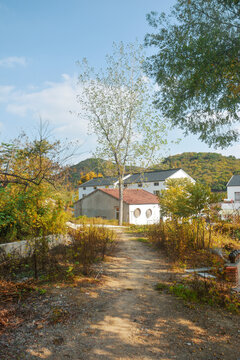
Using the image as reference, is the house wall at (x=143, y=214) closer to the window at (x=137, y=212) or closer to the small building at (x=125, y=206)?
the small building at (x=125, y=206)

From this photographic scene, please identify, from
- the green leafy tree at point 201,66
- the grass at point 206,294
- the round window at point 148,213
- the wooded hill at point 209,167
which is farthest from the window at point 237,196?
the grass at point 206,294

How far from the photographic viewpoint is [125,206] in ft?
96.1

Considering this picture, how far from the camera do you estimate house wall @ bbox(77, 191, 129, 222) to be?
29844 mm

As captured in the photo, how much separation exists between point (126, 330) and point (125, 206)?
25.6 metres

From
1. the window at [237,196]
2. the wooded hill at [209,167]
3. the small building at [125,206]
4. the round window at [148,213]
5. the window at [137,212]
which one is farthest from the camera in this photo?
the wooded hill at [209,167]

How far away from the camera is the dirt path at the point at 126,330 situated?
314cm

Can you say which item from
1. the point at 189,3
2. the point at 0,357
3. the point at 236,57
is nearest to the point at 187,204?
the point at 236,57

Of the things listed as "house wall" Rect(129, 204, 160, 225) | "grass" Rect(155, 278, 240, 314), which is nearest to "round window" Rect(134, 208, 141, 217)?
"house wall" Rect(129, 204, 160, 225)

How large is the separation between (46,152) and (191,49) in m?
4.81

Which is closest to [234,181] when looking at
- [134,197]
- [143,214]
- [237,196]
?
[237,196]

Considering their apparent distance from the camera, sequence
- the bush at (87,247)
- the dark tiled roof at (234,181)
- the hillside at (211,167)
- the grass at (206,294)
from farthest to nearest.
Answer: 1. the hillside at (211,167)
2. the dark tiled roof at (234,181)
3. the bush at (87,247)
4. the grass at (206,294)

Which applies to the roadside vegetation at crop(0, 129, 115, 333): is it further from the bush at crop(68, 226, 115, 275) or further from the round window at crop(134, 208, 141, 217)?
the round window at crop(134, 208, 141, 217)

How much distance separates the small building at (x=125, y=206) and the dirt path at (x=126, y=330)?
24.1 m

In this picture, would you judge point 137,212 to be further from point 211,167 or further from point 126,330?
point 126,330
